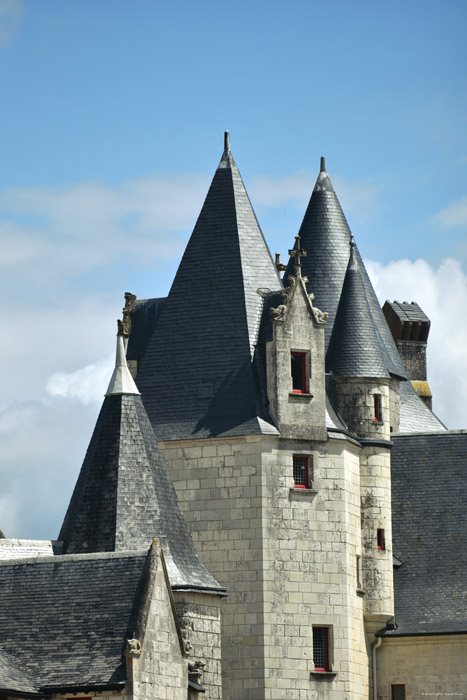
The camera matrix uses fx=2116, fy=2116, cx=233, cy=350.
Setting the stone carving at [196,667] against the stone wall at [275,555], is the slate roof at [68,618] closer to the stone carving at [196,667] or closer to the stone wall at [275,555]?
the stone carving at [196,667]

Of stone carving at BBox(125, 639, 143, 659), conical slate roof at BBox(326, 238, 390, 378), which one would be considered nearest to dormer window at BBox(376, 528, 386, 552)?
conical slate roof at BBox(326, 238, 390, 378)

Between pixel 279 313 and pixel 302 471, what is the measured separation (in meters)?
4.91

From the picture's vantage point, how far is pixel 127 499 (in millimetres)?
58531

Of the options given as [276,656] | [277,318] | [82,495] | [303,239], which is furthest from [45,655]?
[303,239]

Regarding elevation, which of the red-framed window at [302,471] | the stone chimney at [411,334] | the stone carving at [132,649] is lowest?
the stone carving at [132,649]

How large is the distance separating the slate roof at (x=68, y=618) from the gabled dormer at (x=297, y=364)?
11570 millimetres

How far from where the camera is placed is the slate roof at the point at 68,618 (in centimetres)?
5262

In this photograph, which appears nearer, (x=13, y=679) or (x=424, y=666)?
(x=13, y=679)

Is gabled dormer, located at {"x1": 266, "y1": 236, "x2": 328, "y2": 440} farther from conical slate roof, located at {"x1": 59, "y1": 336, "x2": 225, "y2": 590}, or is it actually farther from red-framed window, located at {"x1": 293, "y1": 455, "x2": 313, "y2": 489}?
conical slate roof, located at {"x1": 59, "y1": 336, "x2": 225, "y2": 590}

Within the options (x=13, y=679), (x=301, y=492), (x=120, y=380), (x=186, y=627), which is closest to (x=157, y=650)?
(x=13, y=679)

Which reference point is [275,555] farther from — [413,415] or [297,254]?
[413,415]

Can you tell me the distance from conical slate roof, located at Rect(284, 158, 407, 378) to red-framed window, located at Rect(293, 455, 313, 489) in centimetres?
611

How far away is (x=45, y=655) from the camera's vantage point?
5353 centimetres

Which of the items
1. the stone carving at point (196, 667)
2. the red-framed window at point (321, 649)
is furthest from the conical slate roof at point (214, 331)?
the stone carving at point (196, 667)
